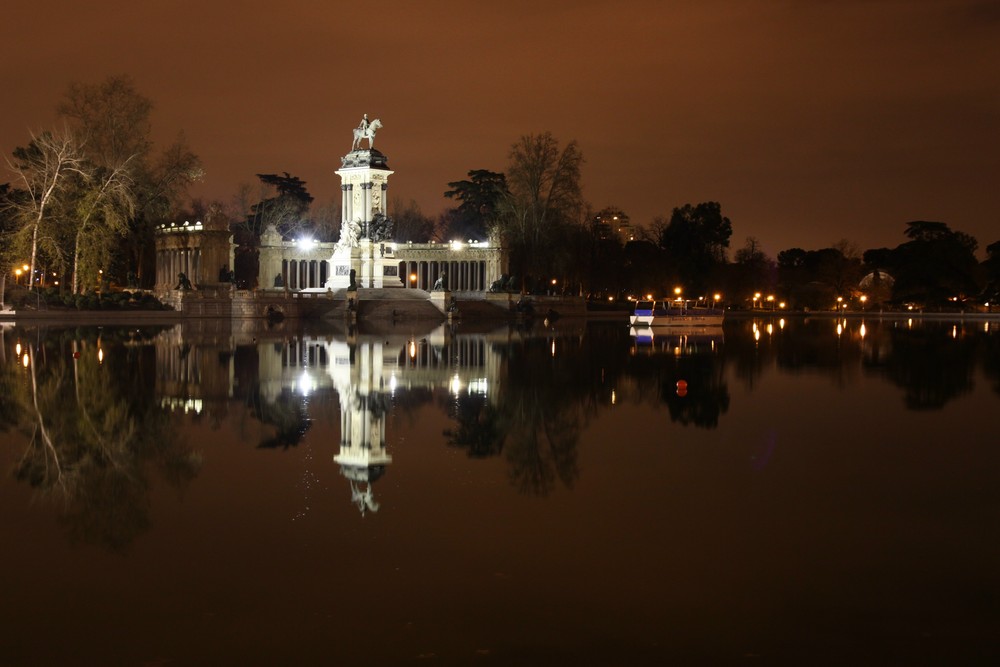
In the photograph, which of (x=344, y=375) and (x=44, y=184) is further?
(x=44, y=184)

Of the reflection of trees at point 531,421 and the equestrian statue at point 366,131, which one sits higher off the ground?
the equestrian statue at point 366,131

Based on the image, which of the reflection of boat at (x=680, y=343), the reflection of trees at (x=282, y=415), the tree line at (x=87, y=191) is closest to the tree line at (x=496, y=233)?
the tree line at (x=87, y=191)

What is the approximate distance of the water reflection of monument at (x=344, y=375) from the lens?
14.2 m

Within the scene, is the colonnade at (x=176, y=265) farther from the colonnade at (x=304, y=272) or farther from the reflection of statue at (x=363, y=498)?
the reflection of statue at (x=363, y=498)

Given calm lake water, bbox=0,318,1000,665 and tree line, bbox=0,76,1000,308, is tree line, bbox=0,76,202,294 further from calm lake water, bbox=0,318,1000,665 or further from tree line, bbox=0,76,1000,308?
calm lake water, bbox=0,318,1000,665

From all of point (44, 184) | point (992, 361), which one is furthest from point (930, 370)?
point (44, 184)

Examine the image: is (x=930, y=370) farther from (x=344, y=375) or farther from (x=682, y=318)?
(x=682, y=318)

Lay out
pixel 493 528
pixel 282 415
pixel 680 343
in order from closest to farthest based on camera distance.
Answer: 1. pixel 493 528
2. pixel 282 415
3. pixel 680 343

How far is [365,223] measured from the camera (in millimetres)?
78375

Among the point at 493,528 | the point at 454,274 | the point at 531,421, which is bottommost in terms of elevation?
the point at 493,528

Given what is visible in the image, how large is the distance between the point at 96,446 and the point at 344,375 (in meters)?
11.2

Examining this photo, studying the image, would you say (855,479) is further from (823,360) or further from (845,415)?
(823,360)

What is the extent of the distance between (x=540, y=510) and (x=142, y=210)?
7420 centimetres

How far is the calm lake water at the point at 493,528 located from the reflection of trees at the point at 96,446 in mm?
59
